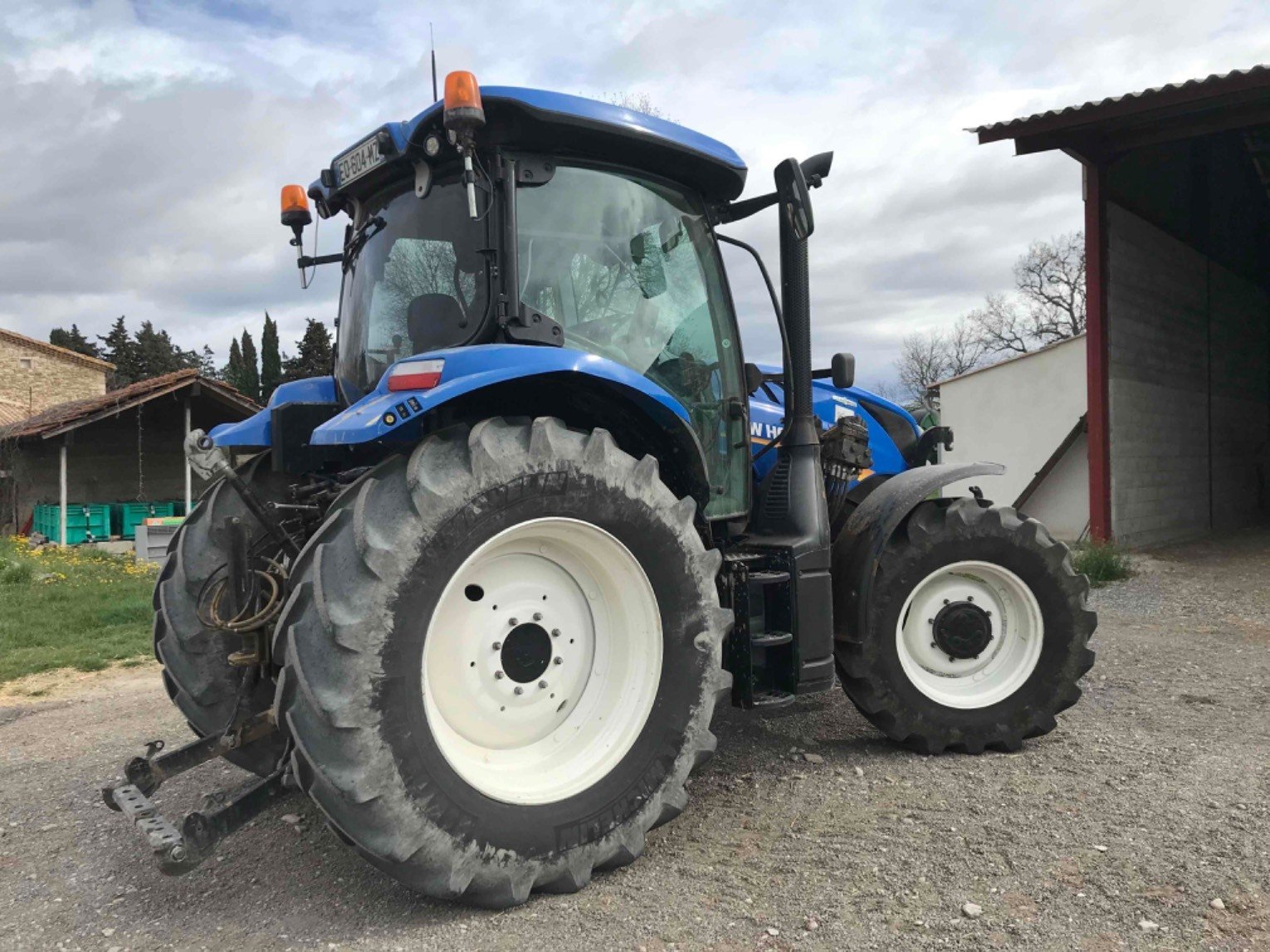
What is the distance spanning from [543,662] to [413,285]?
4.67 feet

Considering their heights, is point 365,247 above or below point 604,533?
above

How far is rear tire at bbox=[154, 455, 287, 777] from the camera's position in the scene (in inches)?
137

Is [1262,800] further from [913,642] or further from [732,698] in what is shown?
[732,698]

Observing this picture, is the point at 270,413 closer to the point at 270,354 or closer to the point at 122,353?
the point at 270,354

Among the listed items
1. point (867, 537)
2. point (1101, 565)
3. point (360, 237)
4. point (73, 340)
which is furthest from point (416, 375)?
point (73, 340)

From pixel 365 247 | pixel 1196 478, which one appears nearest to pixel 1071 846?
pixel 365 247

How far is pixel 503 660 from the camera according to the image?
9.57ft

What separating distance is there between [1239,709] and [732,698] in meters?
2.70

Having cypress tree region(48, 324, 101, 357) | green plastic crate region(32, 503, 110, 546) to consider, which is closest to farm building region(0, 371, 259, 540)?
green plastic crate region(32, 503, 110, 546)

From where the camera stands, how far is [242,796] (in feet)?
8.87

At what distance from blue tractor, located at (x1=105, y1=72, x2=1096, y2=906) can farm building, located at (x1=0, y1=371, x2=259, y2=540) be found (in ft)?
57.3

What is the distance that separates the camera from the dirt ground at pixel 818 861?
253cm

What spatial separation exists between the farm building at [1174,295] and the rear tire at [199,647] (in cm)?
845

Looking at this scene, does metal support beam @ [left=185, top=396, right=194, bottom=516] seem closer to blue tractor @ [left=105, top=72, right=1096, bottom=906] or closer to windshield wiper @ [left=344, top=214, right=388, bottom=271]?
windshield wiper @ [left=344, top=214, right=388, bottom=271]
